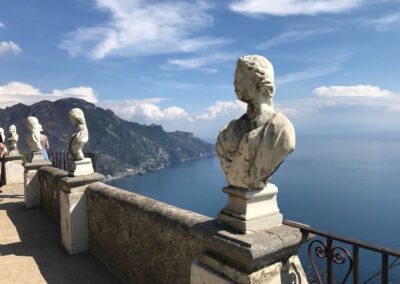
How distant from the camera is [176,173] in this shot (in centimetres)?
16438

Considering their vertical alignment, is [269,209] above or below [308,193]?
above

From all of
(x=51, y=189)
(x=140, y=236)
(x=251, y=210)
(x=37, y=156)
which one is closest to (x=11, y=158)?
(x=37, y=156)

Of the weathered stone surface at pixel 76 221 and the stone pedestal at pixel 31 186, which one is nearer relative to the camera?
the weathered stone surface at pixel 76 221

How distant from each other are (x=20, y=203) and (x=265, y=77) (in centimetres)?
953

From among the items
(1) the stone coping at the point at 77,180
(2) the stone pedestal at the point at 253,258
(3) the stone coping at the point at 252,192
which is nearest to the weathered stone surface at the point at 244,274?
(2) the stone pedestal at the point at 253,258

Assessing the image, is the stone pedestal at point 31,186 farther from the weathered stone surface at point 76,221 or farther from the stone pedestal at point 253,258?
the stone pedestal at point 253,258

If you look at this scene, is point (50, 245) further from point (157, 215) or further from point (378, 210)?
point (378, 210)

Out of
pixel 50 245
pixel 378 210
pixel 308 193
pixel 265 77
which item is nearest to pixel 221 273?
pixel 265 77

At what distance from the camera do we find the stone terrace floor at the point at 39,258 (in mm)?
4781

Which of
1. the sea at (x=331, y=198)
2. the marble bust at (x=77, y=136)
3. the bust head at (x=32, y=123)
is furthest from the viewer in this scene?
the sea at (x=331, y=198)

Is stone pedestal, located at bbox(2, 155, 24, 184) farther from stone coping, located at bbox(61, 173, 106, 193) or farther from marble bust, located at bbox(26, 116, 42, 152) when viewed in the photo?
stone coping, located at bbox(61, 173, 106, 193)

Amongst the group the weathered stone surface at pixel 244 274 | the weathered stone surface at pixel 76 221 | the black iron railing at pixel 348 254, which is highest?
the black iron railing at pixel 348 254

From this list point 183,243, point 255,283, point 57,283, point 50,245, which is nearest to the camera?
point 255,283

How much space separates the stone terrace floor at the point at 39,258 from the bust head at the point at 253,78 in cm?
388
